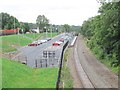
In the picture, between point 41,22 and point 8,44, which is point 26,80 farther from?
point 41,22

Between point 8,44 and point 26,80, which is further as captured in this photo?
point 8,44

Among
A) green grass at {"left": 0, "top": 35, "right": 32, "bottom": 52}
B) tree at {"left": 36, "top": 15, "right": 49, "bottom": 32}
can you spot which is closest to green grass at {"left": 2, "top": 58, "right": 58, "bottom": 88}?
green grass at {"left": 0, "top": 35, "right": 32, "bottom": 52}

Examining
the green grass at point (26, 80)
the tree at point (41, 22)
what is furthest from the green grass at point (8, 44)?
the tree at point (41, 22)

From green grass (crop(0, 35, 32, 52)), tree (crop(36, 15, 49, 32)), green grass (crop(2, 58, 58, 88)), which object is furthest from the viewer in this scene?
tree (crop(36, 15, 49, 32))

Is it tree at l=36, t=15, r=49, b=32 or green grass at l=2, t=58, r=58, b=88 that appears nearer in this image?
green grass at l=2, t=58, r=58, b=88

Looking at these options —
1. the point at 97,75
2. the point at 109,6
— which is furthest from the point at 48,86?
the point at 109,6

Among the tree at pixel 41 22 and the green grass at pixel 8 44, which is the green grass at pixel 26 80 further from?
the tree at pixel 41 22

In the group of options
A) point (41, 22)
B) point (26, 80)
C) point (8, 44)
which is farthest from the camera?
point (41, 22)

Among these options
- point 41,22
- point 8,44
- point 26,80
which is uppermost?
point 26,80

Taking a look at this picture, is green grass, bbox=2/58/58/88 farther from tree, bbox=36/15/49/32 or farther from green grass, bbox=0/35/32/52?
tree, bbox=36/15/49/32

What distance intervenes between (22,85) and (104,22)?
42.3 ft

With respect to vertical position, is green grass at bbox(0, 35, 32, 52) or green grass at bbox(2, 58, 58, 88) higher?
green grass at bbox(2, 58, 58, 88)

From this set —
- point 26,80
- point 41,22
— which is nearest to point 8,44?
point 26,80

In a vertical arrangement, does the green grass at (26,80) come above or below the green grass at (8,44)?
above
